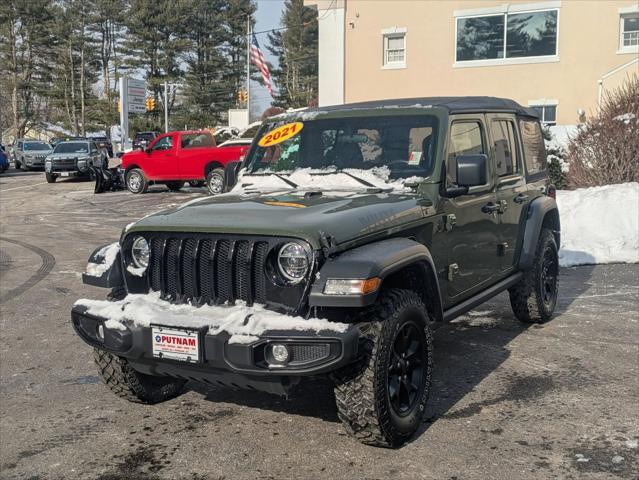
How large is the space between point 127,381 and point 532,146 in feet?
13.8

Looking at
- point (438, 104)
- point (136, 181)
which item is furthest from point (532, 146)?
point (136, 181)

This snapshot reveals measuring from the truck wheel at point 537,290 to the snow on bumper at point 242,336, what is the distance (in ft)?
10.5

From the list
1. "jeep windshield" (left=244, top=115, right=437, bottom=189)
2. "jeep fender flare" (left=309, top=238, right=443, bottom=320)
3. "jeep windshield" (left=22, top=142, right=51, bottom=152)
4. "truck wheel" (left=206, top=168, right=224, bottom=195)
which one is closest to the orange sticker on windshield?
"jeep windshield" (left=244, top=115, right=437, bottom=189)

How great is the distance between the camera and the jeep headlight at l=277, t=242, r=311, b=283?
359 cm

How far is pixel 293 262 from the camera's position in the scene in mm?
3629

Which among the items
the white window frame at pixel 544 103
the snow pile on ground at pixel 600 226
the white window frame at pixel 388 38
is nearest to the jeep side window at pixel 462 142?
the snow pile on ground at pixel 600 226

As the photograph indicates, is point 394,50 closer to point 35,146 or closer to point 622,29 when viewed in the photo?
point 622,29

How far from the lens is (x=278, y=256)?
3.65m

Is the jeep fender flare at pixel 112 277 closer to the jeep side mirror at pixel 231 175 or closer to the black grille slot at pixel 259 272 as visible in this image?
the black grille slot at pixel 259 272

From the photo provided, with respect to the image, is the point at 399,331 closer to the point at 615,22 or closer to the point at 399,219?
the point at 399,219

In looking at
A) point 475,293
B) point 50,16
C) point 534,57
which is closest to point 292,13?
point 50,16

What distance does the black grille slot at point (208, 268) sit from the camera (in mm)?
3662

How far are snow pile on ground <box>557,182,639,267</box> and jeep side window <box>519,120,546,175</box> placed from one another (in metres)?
3.26

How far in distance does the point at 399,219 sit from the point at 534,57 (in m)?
21.0
